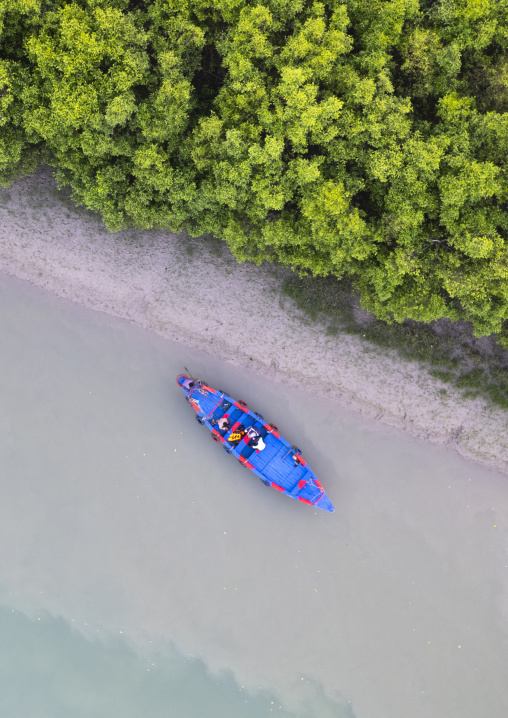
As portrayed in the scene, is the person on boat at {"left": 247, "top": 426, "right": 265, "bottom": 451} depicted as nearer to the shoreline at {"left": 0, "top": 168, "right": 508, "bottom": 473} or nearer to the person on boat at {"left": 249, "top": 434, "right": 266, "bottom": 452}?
the person on boat at {"left": 249, "top": 434, "right": 266, "bottom": 452}

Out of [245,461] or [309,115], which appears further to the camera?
[245,461]

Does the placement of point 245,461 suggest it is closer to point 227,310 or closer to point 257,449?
point 257,449

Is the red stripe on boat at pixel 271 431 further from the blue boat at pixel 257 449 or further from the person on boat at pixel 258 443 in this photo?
the person on boat at pixel 258 443

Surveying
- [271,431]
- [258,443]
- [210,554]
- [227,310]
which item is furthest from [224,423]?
[210,554]

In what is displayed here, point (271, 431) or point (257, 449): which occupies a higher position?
point (271, 431)

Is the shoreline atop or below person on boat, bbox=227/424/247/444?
atop

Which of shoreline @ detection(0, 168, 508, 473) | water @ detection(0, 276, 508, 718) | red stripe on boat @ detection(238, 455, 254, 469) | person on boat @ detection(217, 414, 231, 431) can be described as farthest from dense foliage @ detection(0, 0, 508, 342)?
red stripe on boat @ detection(238, 455, 254, 469)

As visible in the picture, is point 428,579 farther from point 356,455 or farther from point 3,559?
point 3,559

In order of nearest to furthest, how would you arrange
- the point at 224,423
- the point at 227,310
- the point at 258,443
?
1. the point at 258,443
2. the point at 224,423
3. the point at 227,310
